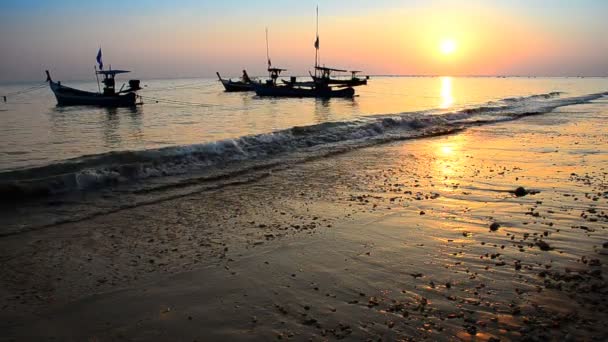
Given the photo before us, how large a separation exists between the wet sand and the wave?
9.60 ft

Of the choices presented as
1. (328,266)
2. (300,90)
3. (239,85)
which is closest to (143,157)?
(328,266)

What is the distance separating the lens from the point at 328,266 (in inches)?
191

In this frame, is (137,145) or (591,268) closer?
(591,268)

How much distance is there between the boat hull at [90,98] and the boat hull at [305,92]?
21.4 m

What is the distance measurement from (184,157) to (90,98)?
129ft

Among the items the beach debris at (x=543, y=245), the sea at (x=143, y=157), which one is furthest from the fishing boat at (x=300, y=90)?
the beach debris at (x=543, y=245)

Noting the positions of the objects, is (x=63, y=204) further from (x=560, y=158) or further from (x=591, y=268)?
(x=560, y=158)

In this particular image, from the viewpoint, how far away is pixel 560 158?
1180 cm

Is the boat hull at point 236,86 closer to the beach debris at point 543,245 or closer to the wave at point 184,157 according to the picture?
the wave at point 184,157

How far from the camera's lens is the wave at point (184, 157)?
31.4 ft

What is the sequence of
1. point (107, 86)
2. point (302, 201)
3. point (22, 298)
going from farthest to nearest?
point (107, 86) → point (302, 201) → point (22, 298)

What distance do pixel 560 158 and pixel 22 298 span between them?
12533 millimetres

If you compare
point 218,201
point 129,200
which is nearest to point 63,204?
point 129,200

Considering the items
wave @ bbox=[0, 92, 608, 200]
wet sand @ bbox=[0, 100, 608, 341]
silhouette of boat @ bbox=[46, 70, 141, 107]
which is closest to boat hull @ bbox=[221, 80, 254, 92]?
silhouette of boat @ bbox=[46, 70, 141, 107]
